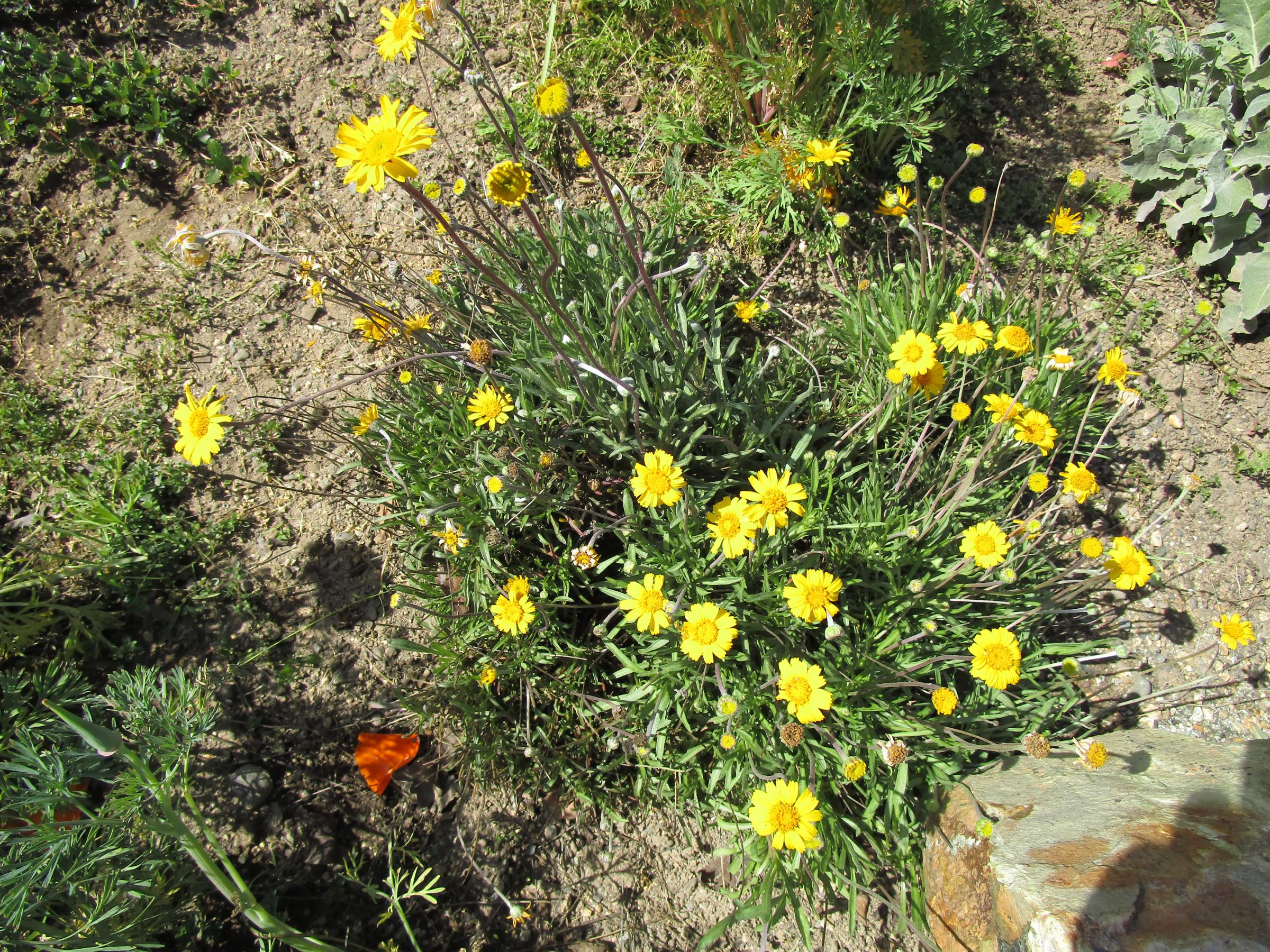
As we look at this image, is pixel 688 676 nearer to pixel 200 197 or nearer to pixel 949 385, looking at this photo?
pixel 949 385

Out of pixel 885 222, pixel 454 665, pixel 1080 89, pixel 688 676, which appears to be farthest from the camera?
pixel 1080 89

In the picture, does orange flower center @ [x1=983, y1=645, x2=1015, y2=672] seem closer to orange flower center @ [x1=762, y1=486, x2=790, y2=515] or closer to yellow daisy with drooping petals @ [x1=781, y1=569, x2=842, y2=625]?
yellow daisy with drooping petals @ [x1=781, y1=569, x2=842, y2=625]

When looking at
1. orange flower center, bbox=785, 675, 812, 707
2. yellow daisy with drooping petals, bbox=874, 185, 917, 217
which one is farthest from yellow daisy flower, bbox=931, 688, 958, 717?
yellow daisy with drooping petals, bbox=874, 185, 917, 217

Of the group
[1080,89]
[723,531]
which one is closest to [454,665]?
[723,531]

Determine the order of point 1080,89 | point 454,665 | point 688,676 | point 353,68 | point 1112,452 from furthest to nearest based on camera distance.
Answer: point 353,68, point 1080,89, point 1112,452, point 454,665, point 688,676

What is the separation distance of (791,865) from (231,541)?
9.18 feet

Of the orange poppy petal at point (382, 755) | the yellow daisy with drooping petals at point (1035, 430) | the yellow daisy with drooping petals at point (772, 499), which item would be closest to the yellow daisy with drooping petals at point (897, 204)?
the yellow daisy with drooping petals at point (1035, 430)

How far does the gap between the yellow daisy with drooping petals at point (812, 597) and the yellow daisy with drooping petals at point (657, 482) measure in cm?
48

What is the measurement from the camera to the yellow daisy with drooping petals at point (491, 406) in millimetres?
2631

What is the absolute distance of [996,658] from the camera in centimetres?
214

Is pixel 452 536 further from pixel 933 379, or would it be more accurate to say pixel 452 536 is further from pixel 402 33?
pixel 933 379

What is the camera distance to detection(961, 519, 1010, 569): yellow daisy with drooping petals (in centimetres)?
224

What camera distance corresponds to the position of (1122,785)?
A: 2.25 meters

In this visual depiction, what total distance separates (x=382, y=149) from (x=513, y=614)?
152 cm
